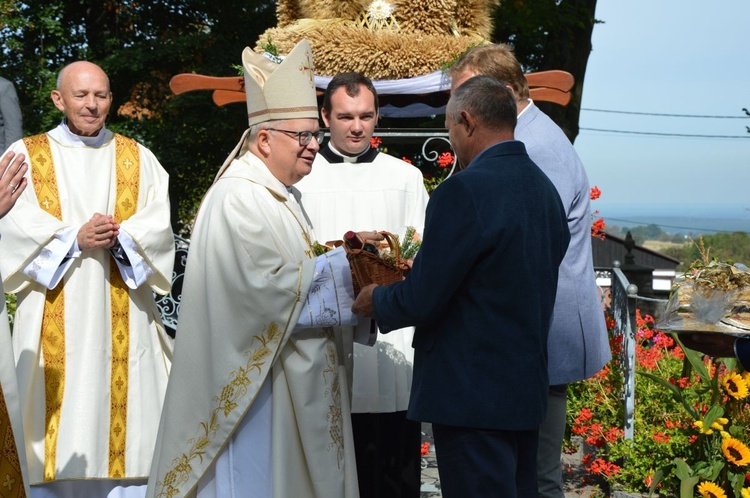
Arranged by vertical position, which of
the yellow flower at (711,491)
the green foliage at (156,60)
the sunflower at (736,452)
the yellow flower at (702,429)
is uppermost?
the green foliage at (156,60)

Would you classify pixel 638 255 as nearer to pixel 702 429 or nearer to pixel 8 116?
pixel 8 116

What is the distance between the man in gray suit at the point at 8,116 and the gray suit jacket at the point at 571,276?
4703 millimetres

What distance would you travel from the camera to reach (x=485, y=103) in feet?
11.2

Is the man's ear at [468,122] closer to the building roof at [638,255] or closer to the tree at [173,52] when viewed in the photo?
the tree at [173,52]

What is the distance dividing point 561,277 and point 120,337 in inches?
108

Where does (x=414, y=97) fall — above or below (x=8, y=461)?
above

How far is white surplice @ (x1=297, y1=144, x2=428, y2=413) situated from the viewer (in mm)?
4840

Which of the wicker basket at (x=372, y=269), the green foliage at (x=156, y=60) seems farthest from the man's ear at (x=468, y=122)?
the green foliage at (x=156, y=60)

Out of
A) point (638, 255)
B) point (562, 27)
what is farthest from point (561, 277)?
point (638, 255)

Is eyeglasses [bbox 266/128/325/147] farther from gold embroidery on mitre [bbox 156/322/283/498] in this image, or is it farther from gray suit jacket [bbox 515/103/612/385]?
gray suit jacket [bbox 515/103/612/385]

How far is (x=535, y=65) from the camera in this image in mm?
17438

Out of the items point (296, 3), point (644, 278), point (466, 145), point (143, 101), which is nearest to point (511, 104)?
point (466, 145)

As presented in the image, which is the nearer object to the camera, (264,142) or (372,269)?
(372,269)

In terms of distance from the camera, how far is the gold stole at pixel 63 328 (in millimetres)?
5508
